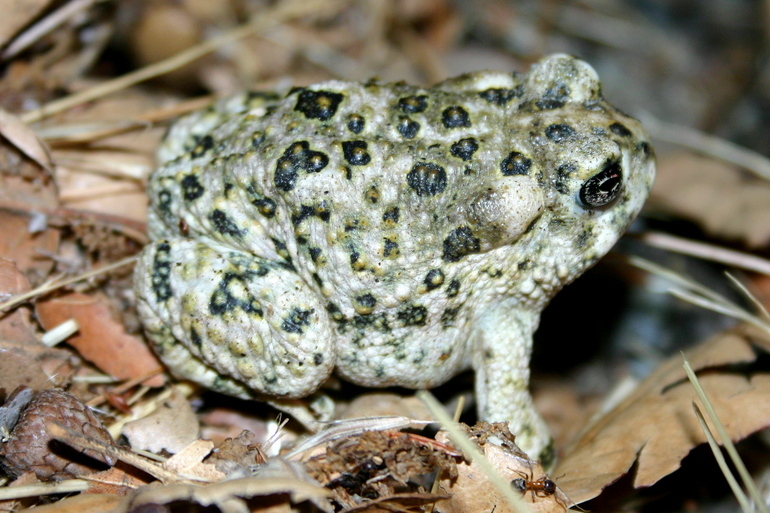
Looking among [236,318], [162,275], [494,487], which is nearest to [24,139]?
[162,275]

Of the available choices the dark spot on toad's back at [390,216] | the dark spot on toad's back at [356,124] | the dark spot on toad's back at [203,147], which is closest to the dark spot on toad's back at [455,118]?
the dark spot on toad's back at [356,124]

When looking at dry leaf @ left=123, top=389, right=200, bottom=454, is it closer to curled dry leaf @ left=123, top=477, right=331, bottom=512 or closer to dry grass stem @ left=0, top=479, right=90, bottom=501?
dry grass stem @ left=0, top=479, right=90, bottom=501

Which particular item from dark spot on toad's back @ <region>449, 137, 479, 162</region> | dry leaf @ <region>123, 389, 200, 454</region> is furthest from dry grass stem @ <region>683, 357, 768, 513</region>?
dry leaf @ <region>123, 389, 200, 454</region>

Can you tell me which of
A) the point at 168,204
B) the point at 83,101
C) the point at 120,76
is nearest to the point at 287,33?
the point at 120,76

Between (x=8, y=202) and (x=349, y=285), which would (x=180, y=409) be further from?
(x=8, y=202)

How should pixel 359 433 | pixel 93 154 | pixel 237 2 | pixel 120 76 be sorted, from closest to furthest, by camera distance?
pixel 359 433 < pixel 93 154 < pixel 120 76 < pixel 237 2

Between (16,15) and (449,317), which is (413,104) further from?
(16,15)

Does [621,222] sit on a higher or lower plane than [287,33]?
lower
